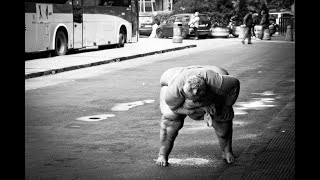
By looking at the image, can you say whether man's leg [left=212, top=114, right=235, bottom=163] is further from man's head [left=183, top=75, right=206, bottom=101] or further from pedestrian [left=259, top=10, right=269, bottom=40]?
pedestrian [left=259, top=10, right=269, bottom=40]

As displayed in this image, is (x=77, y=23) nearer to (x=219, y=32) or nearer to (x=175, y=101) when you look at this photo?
(x=219, y=32)

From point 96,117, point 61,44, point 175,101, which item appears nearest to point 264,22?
point 61,44

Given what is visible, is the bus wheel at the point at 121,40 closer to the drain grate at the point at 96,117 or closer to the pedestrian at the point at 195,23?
the pedestrian at the point at 195,23

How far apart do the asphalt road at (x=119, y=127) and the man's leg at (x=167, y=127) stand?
0.17m

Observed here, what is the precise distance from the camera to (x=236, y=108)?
1115cm

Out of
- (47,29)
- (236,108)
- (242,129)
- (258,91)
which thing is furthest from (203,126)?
(47,29)

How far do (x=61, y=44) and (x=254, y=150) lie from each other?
716 inches

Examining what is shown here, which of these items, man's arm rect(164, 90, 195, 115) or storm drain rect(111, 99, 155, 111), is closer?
man's arm rect(164, 90, 195, 115)

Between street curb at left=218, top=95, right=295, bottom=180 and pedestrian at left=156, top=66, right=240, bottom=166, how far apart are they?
334 mm

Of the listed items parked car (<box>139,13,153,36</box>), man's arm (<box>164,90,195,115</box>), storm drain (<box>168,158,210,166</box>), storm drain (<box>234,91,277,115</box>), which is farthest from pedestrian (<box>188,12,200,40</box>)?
man's arm (<box>164,90,195,115</box>)

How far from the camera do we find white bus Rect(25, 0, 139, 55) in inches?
857

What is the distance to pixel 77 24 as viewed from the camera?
25.6m
